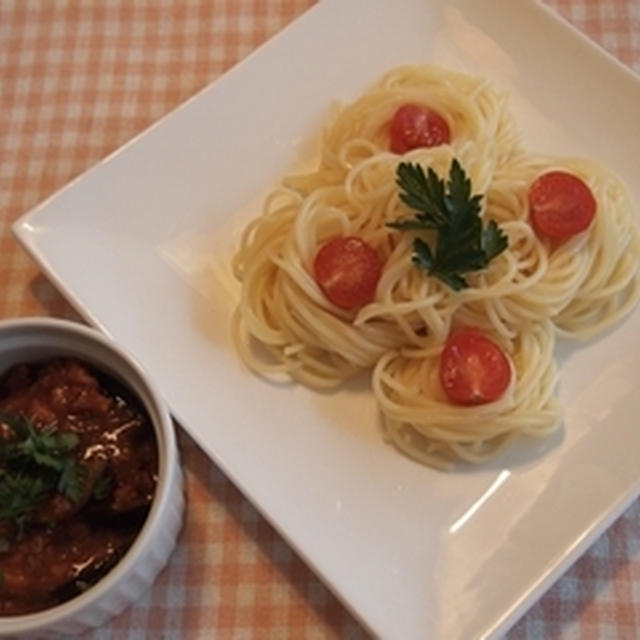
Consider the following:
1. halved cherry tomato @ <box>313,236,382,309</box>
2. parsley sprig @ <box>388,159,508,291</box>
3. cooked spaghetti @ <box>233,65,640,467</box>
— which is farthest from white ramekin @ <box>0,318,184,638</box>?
parsley sprig @ <box>388,159,508,291</box>

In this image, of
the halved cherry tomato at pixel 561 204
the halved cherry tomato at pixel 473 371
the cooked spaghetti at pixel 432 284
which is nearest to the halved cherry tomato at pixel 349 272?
the cooked spaghetti at pixel 432 284

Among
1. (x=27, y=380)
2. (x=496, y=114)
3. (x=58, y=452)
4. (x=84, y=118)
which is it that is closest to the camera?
(x=58, y=452)

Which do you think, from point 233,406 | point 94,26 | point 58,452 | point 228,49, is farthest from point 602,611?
point 94,26

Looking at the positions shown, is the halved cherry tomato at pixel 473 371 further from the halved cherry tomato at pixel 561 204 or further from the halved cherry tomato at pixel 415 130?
the halved cherry tomato at pixel 415 130

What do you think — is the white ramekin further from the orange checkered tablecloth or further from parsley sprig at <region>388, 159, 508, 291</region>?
parsley sprig at <region>388, 159, 508, 291</region>

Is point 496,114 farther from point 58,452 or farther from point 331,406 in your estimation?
point 58,452
